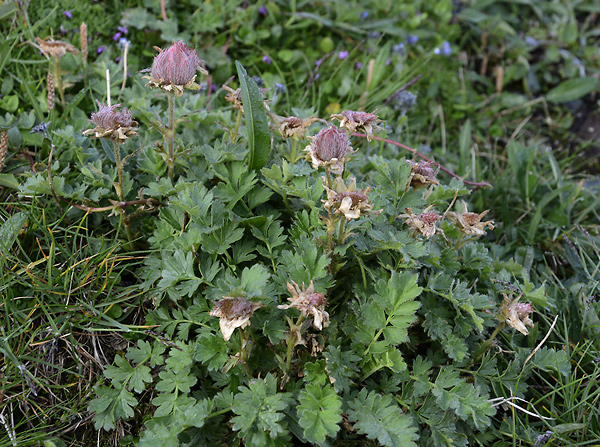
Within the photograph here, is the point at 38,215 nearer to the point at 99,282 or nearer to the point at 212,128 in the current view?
the point at 99,282

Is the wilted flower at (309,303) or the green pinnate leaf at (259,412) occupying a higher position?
the wilted flower at (309,303)

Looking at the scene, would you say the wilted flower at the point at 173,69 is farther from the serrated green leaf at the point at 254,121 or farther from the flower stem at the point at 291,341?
the flower stem at the point at 291,341

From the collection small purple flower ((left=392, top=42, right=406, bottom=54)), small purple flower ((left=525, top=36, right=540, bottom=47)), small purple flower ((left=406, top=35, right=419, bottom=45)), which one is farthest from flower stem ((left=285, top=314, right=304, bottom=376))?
small purple flower ((left=525, top=36, right=540, bottom=47))

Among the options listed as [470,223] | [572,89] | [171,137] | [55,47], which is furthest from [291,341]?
[572,89]

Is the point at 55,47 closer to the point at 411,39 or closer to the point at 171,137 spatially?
the point at 171,137

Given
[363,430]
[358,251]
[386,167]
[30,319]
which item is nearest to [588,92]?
[386,167]

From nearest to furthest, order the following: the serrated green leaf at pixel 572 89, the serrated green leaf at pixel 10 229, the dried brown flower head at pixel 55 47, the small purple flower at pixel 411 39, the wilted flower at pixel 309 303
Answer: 1. the wilted flower at pixel 309 303
2. the serrated green leaf at pixel 10 229
3. the dried brown flower head at pixel 55 47
4. the small purple flower at pixel 411 39
5. the serrated green leaf at pixel 572 89

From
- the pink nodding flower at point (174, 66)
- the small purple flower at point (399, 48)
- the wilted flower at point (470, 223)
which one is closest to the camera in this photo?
the pink nodding flower at point (174, 66)

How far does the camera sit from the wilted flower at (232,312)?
4.94ft

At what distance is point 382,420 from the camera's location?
163cm

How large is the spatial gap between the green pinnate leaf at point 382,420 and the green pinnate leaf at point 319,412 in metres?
0.08

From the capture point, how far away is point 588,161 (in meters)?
3.55

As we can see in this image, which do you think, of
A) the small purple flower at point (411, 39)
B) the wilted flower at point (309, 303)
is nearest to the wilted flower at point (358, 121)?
the wilted flower at point (309, 303)

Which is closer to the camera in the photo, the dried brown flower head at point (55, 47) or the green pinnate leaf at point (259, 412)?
the green pinnate leaf at point (259, 412)
